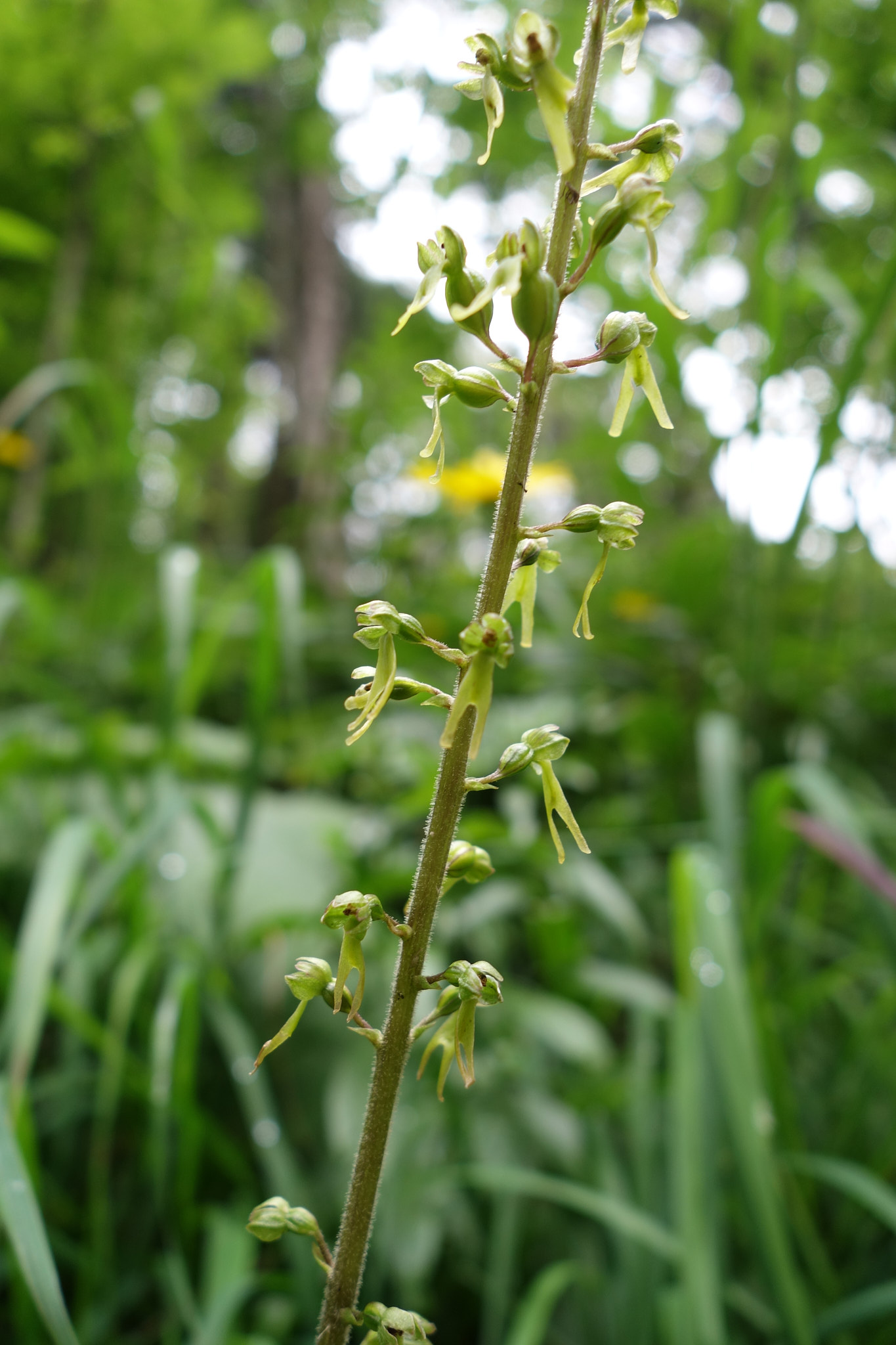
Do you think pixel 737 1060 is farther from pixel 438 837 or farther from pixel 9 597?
pixel 9 597

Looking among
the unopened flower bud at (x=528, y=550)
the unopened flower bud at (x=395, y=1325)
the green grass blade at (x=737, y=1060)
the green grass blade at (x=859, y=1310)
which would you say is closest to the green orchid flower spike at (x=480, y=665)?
the unopened flower bud at (x=528, y=550)

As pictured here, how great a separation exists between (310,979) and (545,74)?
3.12 feet

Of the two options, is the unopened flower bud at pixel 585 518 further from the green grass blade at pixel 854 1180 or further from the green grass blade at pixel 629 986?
the green grass blade at pixel 629 986

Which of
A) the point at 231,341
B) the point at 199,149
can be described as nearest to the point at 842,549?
the point at 231,341

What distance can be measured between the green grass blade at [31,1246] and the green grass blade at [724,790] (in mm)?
1564

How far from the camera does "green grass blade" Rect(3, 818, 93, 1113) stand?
5.16 feet

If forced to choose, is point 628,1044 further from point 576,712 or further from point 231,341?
point 231,341

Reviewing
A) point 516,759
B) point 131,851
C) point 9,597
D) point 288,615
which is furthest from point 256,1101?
point 9,597

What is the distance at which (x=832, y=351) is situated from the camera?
4.86m

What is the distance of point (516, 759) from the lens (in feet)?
3.28

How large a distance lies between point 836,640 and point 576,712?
1.36 metres

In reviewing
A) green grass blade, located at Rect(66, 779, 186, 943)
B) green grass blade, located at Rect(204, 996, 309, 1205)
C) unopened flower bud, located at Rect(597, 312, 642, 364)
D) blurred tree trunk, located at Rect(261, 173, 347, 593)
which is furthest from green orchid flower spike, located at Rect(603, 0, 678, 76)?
blurred tree trunk, located at Rect(261, 173, 347, 593)

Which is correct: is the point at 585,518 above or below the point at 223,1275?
above

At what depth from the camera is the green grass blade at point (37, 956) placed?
5.16 feet
